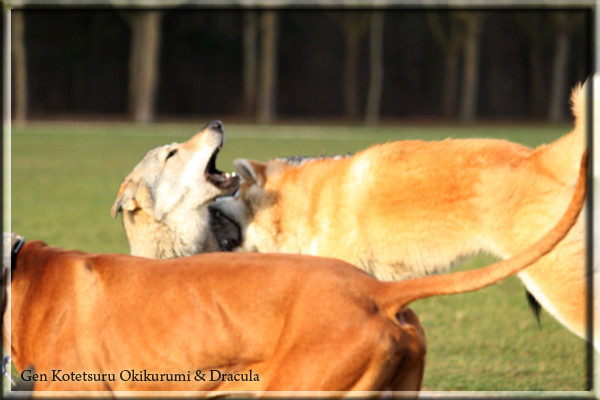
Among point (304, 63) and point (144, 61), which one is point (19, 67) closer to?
point (144, 61)

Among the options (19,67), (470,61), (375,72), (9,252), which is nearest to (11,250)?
(9,252)

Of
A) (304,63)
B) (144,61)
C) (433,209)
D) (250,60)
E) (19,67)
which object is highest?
(304,63)

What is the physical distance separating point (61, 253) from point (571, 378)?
328cm

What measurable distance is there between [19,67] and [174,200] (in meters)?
28.1

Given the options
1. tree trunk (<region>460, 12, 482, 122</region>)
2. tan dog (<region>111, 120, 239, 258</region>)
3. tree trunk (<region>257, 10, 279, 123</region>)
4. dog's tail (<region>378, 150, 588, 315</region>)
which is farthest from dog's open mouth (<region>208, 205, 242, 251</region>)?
tree trunk (<region>460, 12, 482, 122</region>)

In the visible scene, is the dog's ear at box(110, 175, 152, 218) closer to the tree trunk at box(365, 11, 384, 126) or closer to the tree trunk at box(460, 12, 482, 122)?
the tree trunk at box(460, 12, 482, 122)

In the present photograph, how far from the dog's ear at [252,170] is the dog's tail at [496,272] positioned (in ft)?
7.74

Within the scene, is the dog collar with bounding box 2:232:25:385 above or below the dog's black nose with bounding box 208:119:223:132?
below

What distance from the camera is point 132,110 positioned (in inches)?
1335

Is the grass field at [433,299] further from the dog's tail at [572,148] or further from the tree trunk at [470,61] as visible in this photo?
the tree trunk at [470,61]

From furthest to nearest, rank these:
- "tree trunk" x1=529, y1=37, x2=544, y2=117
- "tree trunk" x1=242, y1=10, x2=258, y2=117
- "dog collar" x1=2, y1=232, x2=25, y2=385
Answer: "tree trunk" x1=529, y1=37, x2=544, y2=117 → "tree trunk" x1=242, y1=10, x2=258, y2=117 → "dog collar" x1=2, y1=232, x2=25, y2=385

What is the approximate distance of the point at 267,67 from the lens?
3281 cm

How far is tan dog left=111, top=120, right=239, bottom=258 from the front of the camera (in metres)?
4.75

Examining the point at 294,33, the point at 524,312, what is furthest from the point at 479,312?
the point at 294,33
